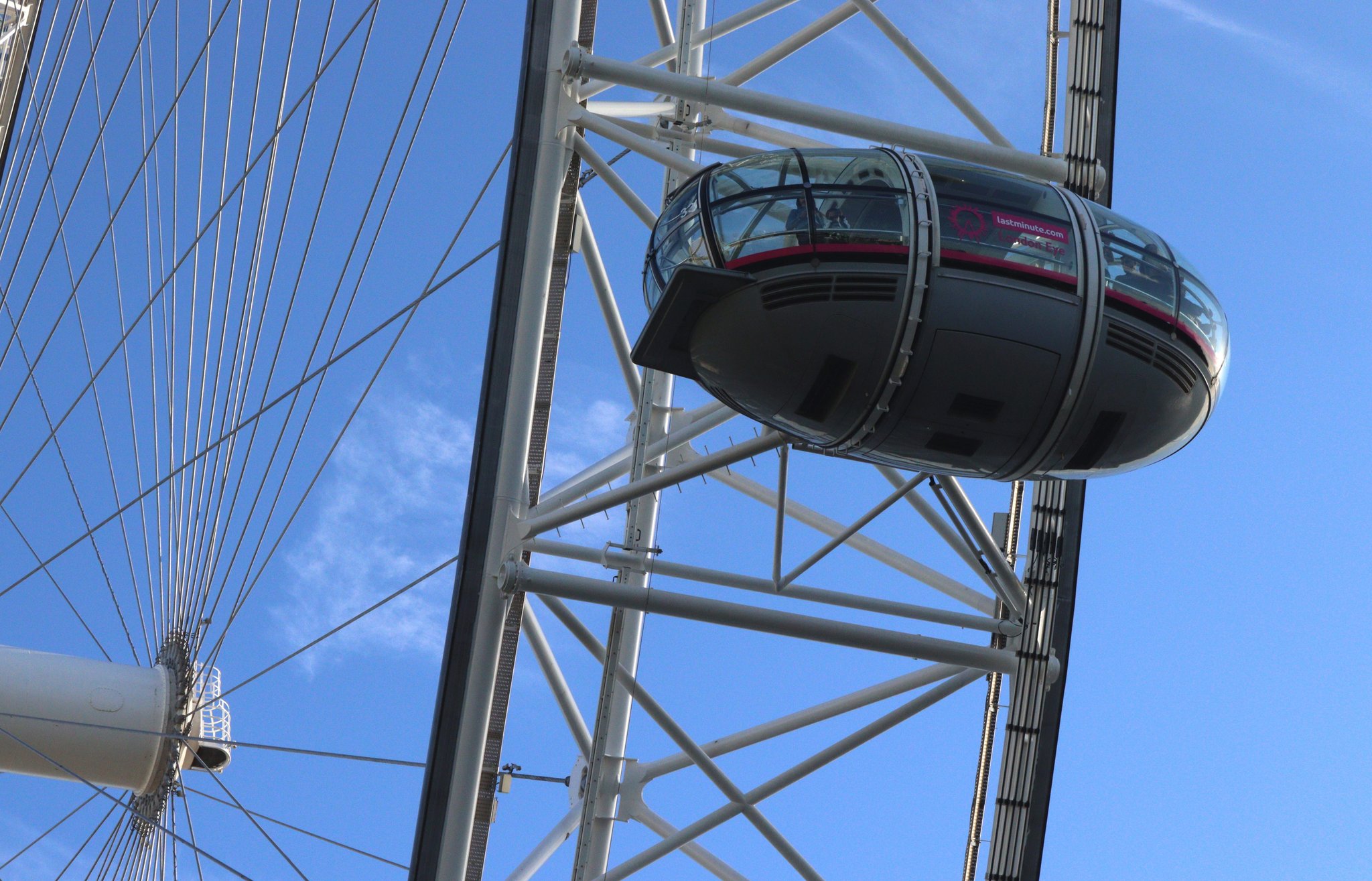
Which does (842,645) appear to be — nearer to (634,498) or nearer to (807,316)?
(634,498)

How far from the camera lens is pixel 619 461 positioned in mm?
16594

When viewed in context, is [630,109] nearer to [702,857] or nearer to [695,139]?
[695,139]

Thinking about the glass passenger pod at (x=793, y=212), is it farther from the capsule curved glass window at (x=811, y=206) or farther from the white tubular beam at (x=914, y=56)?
the white tubular beam at (x=914, y=56)

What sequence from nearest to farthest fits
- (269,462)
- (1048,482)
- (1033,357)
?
(1033,357)
(269,462)
(1048,482)

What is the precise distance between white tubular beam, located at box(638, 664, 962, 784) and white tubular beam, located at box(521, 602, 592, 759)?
37.6 inches

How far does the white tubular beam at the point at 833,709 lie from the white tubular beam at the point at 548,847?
4.52 feet

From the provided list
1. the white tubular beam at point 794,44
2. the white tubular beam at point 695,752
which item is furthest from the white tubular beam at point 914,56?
the white tubular beam at point 695,752

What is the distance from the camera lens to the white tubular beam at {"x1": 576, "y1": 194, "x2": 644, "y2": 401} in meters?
15.7

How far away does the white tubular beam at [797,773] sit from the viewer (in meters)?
15.2

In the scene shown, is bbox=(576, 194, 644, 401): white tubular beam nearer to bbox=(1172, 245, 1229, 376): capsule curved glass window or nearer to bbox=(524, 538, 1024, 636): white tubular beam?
bbox=(524, 538, 1024, 636): white tubular beam

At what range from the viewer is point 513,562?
14273 mm

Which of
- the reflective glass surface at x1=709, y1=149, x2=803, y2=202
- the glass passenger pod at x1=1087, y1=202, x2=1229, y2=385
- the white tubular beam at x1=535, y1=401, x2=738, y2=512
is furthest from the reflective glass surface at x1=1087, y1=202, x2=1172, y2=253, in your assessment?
the white tubular beam at x1=535, y1=401, x2=738, y2=512

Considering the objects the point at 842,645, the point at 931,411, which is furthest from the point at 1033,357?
the point at 842,645

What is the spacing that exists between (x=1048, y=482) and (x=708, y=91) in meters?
5.21
